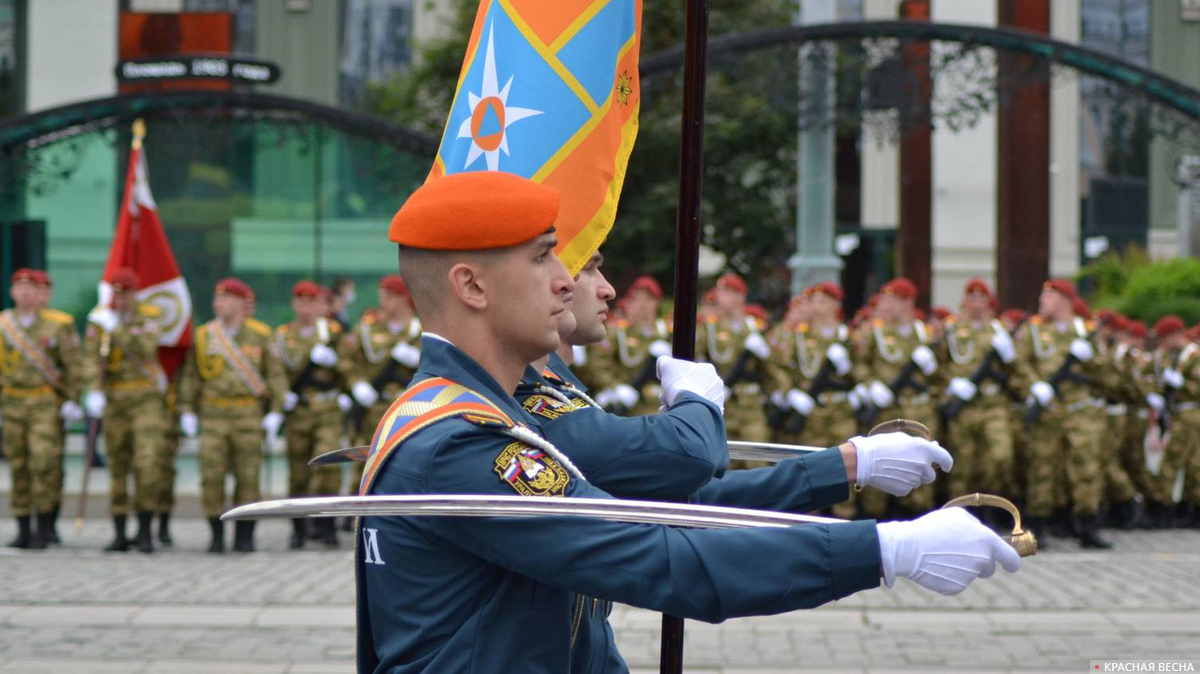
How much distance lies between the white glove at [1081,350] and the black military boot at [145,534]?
22.4ft

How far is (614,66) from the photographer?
10.8 feet

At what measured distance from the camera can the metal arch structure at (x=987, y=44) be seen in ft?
41.2

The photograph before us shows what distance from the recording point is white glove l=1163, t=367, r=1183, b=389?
13.5 m

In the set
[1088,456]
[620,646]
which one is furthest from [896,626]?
[1088,456]

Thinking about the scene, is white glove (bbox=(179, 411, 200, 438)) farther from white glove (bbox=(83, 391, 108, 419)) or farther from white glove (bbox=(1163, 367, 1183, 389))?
white glove (bbox=(1163, 367, 1183, 389))

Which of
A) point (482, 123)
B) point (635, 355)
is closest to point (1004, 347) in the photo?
point (635, 355)

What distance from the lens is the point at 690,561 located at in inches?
86.5

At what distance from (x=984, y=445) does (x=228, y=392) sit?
5653 mm

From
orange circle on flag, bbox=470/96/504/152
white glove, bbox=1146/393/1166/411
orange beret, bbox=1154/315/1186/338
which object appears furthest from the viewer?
orange beret, bbox=1154/315/1186/338

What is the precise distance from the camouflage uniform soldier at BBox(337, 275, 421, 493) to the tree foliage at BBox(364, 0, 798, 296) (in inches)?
354

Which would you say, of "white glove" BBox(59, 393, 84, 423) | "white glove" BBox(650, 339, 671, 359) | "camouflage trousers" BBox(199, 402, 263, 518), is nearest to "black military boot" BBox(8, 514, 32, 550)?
"white glove" BBox(59, 393, 84, 423)

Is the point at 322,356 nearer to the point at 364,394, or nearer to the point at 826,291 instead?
the point at 364,394

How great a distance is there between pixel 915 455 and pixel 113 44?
2135cm

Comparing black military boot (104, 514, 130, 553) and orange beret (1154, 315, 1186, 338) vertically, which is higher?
orange beret (1154, 315, 1186, 338)
